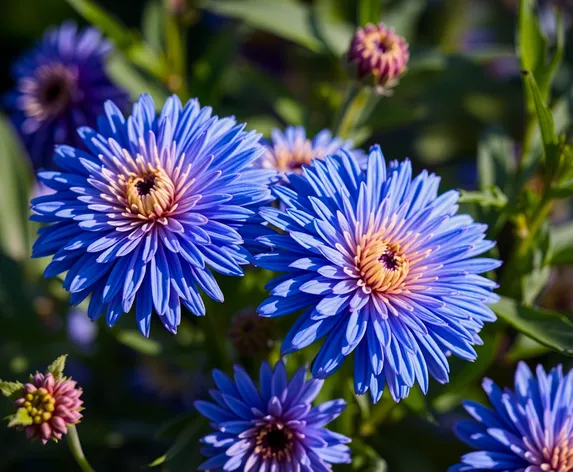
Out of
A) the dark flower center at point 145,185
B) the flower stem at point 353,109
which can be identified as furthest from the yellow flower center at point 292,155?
the dark flower center at point 145,185

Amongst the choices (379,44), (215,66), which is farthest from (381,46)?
(215,66)

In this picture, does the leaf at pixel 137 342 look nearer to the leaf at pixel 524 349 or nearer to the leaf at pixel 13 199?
the leaf at pixel 13 199

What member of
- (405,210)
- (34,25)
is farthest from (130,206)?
(34,25)

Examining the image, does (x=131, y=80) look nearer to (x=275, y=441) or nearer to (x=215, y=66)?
(x=215, y=66)

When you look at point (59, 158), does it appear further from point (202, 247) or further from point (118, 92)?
point (118, 92)

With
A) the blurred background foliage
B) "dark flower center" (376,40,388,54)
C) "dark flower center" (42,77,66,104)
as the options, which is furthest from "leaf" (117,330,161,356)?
"dark flower center" (376,40,388,54)

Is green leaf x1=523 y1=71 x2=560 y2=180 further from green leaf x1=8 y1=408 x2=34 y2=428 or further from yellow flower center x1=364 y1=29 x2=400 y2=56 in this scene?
green leaf x1=8 y1=408 x2=34 y2=428
